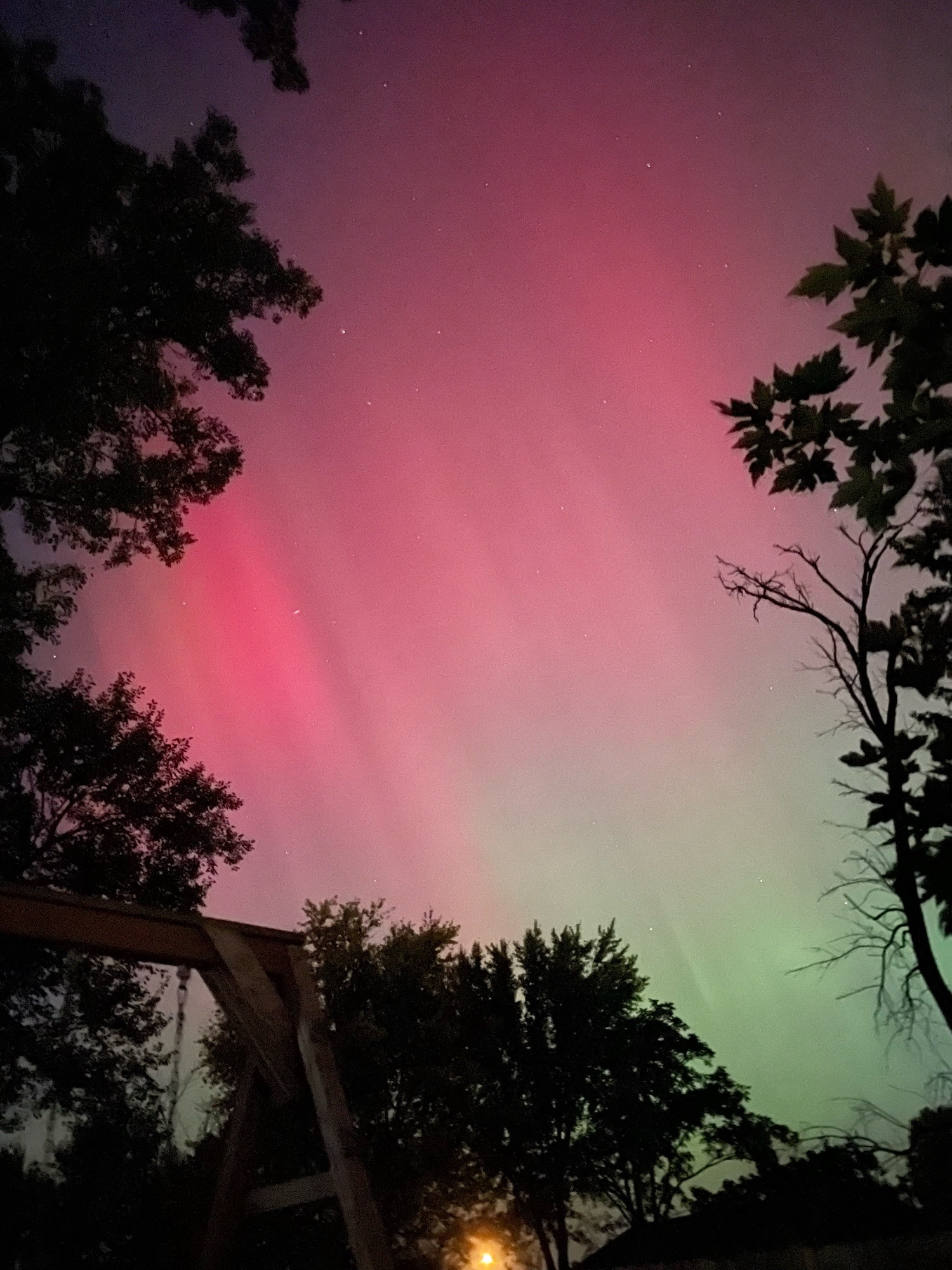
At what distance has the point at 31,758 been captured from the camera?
1363cm

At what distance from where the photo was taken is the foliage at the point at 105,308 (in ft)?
35.9

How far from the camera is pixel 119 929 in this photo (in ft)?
14.0

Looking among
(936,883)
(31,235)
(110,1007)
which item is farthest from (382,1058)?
(936,883)

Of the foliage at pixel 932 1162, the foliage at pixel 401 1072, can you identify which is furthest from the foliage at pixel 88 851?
the foliage at pixel 932 1162

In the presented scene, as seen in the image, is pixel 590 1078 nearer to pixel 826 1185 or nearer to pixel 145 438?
pixel 826 1185

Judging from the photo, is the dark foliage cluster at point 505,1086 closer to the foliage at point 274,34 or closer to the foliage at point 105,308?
the foliage at point 105,308

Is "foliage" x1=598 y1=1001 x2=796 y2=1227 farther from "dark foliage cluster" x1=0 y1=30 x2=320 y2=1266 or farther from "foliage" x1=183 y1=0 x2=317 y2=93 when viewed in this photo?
"foliage" x1=183 y1=0 x2=317 y2=93

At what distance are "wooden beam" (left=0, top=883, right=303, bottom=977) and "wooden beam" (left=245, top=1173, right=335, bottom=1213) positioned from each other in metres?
1.03

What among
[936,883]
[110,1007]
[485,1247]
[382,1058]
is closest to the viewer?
[936,883]

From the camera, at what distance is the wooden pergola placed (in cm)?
401

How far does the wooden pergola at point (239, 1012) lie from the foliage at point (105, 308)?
9.19 m

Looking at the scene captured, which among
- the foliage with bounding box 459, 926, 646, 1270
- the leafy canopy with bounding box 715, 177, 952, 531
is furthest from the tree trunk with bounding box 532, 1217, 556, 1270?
the leafy canopy with bounding box 715, 177, 952, 531

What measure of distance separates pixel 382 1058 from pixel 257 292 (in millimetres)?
17489

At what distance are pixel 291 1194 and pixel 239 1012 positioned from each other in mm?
990
